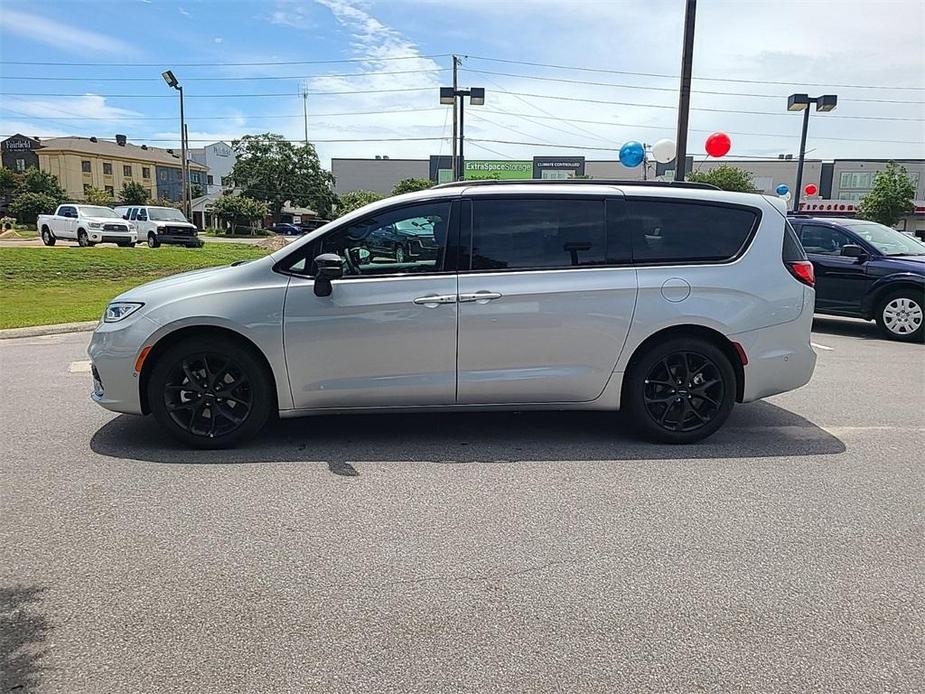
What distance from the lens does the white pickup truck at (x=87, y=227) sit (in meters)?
24.7

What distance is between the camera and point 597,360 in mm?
4824

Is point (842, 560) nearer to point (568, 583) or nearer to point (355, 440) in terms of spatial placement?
point (568, 583)

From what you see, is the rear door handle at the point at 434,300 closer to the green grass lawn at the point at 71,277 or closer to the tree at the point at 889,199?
the green grass lawn at the point at 71,277

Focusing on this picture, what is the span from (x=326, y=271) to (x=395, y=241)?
55cm

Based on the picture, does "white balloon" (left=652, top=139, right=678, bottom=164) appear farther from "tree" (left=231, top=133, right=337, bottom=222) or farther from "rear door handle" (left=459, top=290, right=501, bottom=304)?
"tree" (left=231, top=133, right=337, bottom=222)

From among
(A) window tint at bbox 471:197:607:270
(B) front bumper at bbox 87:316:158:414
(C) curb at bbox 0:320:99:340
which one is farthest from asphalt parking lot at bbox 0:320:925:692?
(C) curb at bbox 0:320:99:340

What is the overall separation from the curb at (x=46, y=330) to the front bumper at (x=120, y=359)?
566cm

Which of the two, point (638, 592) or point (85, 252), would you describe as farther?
point (85, 252)

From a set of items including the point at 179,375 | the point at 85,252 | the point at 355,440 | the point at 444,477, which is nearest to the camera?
the point at 444,477

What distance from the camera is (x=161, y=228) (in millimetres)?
27547

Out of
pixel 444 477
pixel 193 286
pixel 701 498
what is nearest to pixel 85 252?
pixel 193 286

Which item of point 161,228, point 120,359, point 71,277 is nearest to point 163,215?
point 161,228

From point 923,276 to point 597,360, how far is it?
726 centimetres

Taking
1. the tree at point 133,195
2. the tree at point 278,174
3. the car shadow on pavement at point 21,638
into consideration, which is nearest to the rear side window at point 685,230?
the car shadow on pavement at point 21,638
